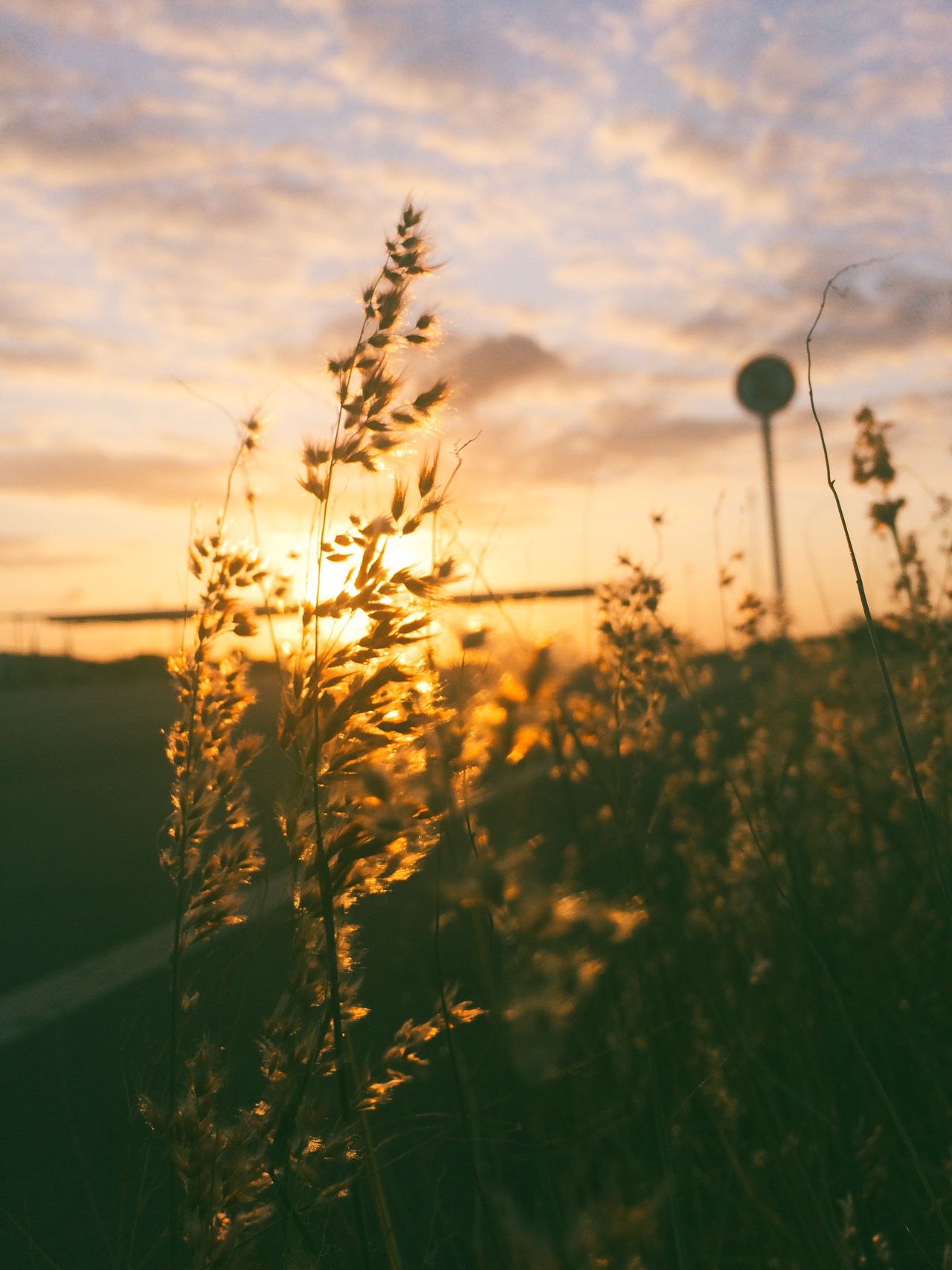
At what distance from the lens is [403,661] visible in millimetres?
1348

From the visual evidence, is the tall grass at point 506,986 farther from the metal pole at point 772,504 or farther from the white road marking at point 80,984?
the metal pole at point 772,504

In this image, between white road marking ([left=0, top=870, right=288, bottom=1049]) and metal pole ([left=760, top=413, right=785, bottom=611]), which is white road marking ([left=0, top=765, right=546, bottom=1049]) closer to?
white road marking ([left=0, top=870, right=288, bottom=1049])

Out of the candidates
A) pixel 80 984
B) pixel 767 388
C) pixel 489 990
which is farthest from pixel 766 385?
pixel 489 990

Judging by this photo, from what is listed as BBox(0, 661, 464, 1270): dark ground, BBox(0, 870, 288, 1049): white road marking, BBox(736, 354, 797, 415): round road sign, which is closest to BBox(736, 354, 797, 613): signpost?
BBox(736, 354, 797, 415): round road sign

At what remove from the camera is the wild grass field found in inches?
35.4

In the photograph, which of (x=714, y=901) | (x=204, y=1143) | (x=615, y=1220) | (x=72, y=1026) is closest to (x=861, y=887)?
(x=714, y=901)

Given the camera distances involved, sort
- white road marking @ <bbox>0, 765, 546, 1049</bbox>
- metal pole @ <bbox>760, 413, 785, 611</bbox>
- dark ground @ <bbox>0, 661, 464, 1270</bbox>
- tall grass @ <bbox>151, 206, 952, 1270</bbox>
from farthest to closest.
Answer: metal pole @ <bbox>760, 413, 785, 611</bbox>, white road marking @ <bbox>0, 765, 546, 1049</bbox>, dark ground @ <bbox>0, 661, 464, 1270</bbox>, tall grass @ <bbox>151, 206, 952, 1270</bbox>

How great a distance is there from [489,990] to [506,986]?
163 mm

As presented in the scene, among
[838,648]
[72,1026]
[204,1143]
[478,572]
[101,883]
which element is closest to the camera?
[204,1143]

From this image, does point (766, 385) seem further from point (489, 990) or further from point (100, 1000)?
point (489, 990)

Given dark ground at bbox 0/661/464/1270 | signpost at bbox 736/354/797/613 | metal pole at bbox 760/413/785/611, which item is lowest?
dark ground at bbox 0/661/464/1270

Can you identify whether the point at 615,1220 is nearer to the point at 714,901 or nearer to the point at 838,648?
the point at 714,901

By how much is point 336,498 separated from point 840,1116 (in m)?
1.62

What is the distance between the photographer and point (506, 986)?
0.84 metres
